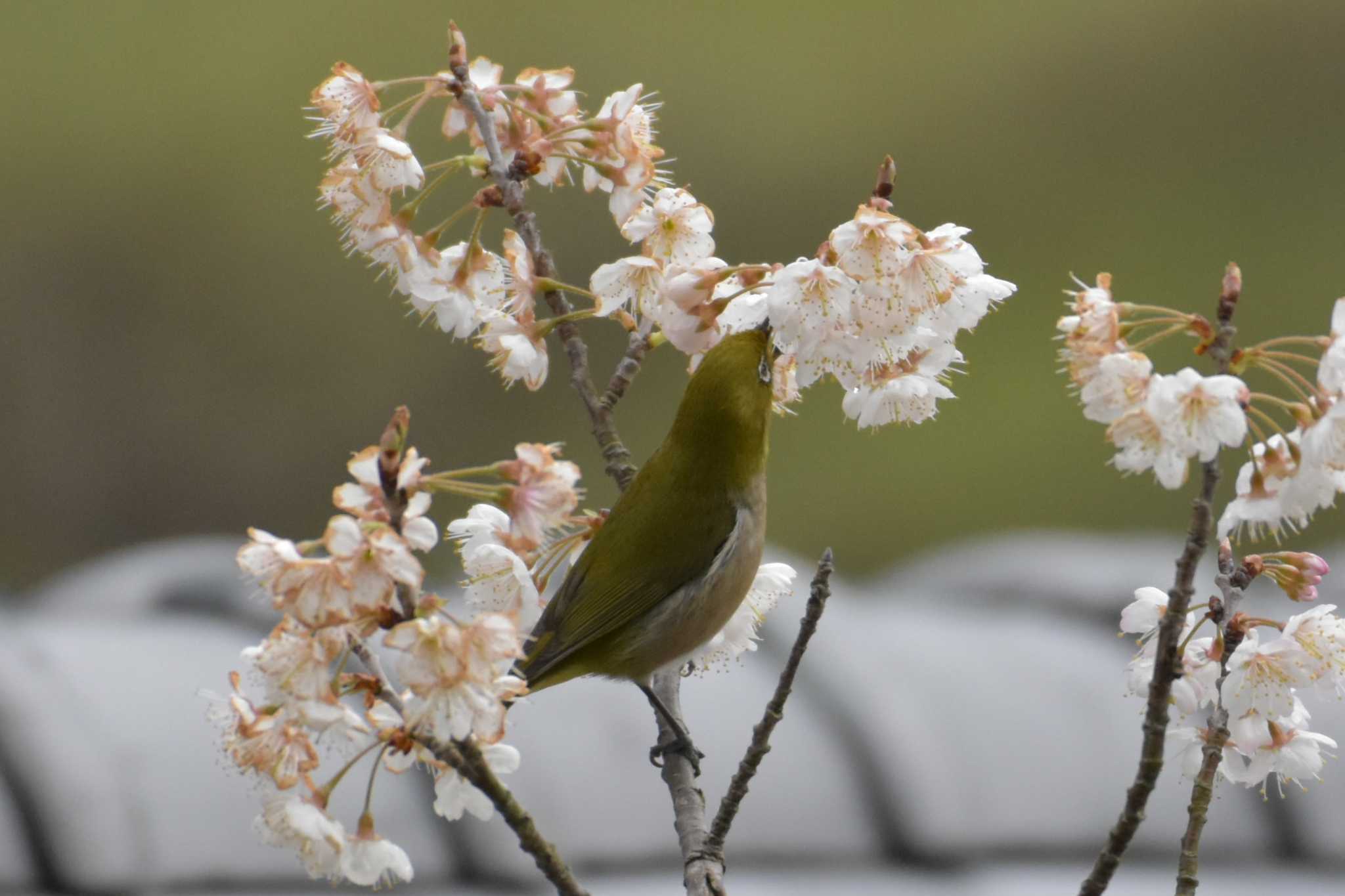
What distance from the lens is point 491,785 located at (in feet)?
2.07

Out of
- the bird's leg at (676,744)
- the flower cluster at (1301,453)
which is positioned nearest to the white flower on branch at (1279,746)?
the flower cluster at (1301,453)

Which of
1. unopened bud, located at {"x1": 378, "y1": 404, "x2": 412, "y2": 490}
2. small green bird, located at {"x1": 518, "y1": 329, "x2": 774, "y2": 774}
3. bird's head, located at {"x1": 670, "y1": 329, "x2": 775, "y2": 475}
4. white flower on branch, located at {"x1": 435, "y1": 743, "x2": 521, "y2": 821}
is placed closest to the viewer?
unopened bud, located at {"x1": 378, "y1": 404, "x2": 412, "y2": 490}

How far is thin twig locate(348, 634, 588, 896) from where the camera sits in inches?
24.9

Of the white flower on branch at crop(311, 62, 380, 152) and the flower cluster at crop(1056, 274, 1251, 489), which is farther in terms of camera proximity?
the white flower on branch at crop(311, 62, 380, 152)

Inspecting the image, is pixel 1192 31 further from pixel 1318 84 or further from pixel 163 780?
pixel 163 780

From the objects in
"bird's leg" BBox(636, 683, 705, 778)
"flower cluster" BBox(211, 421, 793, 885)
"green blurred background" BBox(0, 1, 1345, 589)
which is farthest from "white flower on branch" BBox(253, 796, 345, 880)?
"green blurred background" BBox(0, 1, 1345, 589)

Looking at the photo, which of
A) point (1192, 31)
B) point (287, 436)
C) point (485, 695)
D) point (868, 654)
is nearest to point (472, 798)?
point (485, 695)

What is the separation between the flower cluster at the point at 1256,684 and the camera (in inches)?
30.3

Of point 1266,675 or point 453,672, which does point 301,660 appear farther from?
point 1266,675

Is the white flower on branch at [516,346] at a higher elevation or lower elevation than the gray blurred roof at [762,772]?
higher

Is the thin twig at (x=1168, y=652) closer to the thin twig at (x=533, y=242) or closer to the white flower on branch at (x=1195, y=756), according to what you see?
the white flower on branch at (x=1195, y=756)

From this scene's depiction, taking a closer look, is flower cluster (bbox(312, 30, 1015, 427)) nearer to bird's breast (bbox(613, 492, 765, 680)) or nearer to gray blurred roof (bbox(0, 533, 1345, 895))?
bird's breast (bbox(613, 492, 765, 680))

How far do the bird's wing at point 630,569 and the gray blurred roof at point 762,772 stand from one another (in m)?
0.56

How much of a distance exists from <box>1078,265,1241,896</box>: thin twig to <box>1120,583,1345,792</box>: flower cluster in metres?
0.13
